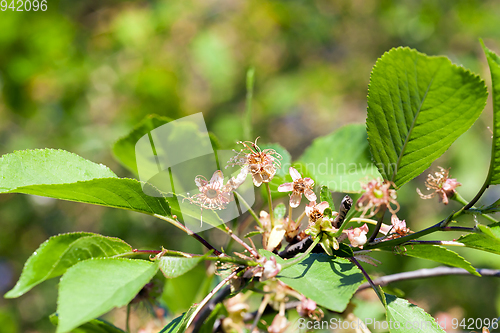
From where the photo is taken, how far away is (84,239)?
0.48m

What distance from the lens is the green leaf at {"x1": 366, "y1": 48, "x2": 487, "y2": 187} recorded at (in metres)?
0.47

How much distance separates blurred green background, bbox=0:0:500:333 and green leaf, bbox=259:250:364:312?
4.01ft

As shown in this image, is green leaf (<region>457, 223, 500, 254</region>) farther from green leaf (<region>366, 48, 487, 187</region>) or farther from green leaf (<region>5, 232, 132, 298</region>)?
green leaf (<region>5, 232, 132, 298</region>)

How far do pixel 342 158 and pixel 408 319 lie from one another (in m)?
0.52

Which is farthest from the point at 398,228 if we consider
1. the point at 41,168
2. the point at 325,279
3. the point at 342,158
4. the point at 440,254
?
the point at 41,168

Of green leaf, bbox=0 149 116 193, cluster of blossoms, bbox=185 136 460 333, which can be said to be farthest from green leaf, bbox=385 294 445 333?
green leaf, bbox=0 149 116 193

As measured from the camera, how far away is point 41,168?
585 millimetres

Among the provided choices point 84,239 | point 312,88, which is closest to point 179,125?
point 84,239

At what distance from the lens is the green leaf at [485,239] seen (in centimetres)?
48

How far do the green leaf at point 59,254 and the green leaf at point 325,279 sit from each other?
0.81ft

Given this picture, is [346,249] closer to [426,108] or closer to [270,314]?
[426,108]

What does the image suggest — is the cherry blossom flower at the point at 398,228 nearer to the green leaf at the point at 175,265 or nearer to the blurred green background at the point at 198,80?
the green leaf at the point at 175,265

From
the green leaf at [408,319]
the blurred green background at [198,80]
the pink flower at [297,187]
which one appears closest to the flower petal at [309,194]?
the pink flower at [297,187]

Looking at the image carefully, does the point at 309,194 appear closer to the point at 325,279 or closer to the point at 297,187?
the point at 297,187
